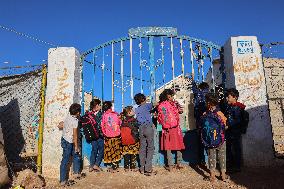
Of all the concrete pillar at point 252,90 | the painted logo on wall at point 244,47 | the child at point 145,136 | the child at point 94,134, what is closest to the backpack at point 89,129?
the child at point 94,134

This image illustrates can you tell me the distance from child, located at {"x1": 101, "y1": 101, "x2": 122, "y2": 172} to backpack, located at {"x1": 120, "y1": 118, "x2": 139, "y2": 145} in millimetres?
181

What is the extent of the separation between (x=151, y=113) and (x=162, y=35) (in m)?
1.80

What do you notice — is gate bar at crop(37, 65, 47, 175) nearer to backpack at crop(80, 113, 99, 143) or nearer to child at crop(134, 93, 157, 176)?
backpack at crop(80, 113, 99, 143)

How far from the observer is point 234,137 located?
5902 mm

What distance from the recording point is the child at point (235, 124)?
18.9ft

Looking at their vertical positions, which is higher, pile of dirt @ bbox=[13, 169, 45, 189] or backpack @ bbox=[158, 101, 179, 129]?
backpack @ bbox=[158, 101, 179, 129]

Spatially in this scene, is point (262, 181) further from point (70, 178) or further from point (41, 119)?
point (41, 119)

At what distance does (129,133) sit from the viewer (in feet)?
20.2

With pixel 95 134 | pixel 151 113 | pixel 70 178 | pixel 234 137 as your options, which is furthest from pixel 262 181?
pixel 70 178

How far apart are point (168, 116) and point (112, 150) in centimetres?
138

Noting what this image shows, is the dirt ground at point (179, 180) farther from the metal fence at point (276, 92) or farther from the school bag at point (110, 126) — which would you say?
the metal fence at point (276, 92)

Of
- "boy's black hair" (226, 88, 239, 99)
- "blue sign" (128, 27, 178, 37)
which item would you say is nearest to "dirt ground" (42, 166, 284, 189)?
"boy's black hair" (226, 88, 239, 99)

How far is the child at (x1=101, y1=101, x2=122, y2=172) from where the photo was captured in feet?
20.6

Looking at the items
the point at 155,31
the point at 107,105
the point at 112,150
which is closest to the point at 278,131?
the point at 155,31
